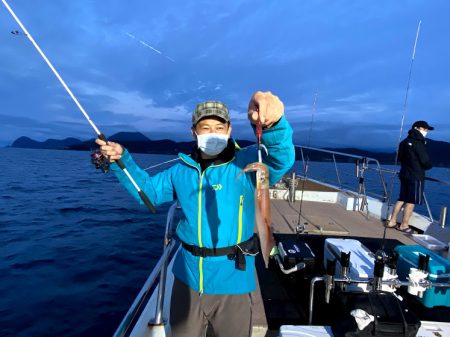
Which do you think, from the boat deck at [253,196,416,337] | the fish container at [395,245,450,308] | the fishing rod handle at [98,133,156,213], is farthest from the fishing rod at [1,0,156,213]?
the fish container at [395,245,450,308]

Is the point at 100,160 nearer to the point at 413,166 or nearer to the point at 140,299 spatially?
the point at 140,299

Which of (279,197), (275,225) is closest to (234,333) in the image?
(275,225)

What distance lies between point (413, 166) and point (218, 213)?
6.19 metres

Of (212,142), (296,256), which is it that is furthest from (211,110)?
(296,256)

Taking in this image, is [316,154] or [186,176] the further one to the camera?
[316,154]

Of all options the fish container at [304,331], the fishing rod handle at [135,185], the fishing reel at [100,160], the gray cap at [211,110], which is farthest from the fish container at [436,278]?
the fishing reel at [100,160]

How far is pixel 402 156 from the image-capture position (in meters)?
7.06

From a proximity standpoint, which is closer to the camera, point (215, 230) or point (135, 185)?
point (215, 230)

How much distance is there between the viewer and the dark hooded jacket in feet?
21.7

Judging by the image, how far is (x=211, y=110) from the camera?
2.29 m

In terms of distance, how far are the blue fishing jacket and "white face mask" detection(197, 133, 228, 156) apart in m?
0.13

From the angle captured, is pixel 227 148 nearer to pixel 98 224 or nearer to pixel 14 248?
pixel 14 248

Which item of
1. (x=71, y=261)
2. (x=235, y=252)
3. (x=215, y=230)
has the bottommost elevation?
(x=71, y=261)

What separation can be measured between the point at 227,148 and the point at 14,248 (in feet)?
30.4
